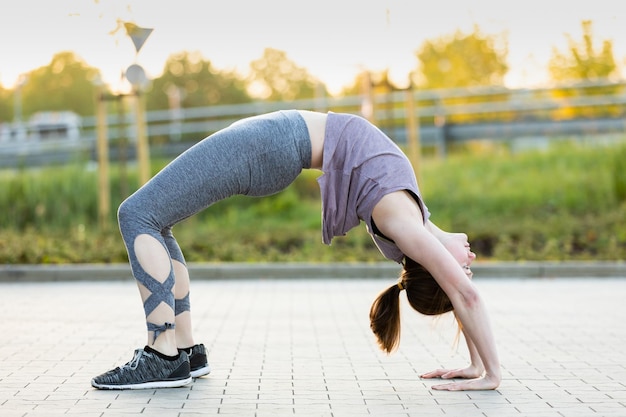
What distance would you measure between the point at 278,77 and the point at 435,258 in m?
72.9

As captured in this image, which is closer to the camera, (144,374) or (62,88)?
(144,374)

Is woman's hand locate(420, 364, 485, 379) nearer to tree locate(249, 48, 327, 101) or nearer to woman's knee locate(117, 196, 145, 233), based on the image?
woman's knee locate(117, 196, 145, 233)

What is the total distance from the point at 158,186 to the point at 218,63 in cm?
5677

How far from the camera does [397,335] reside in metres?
5.52

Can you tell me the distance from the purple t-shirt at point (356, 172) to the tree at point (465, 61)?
30683 millimetres

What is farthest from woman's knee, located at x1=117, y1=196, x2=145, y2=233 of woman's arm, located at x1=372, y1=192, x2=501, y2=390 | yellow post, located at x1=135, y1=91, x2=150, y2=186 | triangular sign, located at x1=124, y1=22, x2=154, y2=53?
yellow post, located at x1=135, y1=91, x2=150, y2=186

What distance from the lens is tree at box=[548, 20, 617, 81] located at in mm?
30578

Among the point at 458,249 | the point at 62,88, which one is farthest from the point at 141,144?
the point at 62,88

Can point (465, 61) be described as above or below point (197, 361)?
above

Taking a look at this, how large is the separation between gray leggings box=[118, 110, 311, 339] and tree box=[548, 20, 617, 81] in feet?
82.0

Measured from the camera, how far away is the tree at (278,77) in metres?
77.0

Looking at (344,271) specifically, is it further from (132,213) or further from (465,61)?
(465,61)

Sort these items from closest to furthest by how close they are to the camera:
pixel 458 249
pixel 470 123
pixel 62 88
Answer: pixel 458 249
pixel 470 123
pixel 62 88

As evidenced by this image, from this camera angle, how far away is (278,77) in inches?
3044
